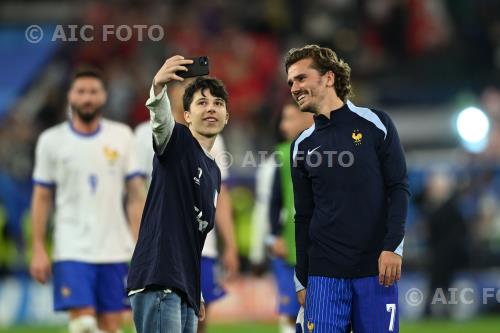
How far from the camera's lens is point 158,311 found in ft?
20.6

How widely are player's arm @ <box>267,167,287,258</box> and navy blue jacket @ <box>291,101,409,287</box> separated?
3.11 m

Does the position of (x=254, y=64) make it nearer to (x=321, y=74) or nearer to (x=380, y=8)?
(x=380, y=8)

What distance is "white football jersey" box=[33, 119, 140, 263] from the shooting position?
9430 millimetres

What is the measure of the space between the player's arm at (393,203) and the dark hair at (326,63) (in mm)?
345

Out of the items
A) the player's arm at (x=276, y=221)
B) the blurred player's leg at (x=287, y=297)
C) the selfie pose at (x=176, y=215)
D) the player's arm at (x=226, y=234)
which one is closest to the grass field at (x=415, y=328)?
the blurred player's leg at (x=287, y=297)

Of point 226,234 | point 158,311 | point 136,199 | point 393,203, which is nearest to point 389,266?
point 393,203

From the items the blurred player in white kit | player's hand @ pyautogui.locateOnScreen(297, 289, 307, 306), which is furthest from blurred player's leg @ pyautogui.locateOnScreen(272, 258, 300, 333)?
player's hand @ pyautogui.locateOnScreen(297, 289, 307, 306)

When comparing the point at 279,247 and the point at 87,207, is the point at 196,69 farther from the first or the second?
the point at 279,247

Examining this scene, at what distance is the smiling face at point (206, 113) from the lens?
6.58 metres

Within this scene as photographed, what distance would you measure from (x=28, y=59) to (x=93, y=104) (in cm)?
1217

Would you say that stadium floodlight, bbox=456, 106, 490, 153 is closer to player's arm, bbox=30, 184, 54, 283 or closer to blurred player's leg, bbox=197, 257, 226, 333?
blurred player's leg, bbox=197, 257, 226, 333

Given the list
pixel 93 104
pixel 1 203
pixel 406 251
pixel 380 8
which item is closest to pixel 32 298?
pixel 1 203

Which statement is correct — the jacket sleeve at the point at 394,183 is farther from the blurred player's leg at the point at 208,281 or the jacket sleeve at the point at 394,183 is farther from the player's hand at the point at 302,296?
the blurred player's leg at the point at 208,281

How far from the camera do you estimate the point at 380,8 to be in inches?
849
